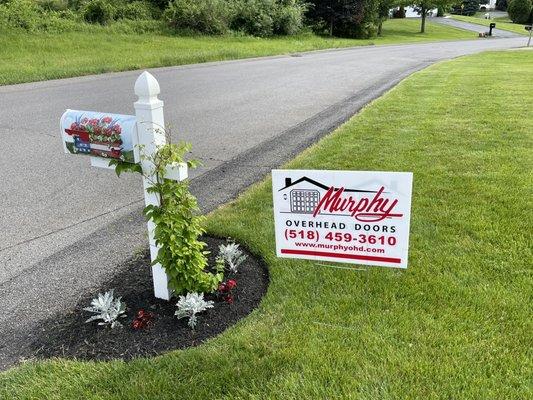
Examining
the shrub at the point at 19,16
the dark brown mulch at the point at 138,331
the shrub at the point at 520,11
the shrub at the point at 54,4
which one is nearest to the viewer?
the dark brown mulch at the point at 138,331

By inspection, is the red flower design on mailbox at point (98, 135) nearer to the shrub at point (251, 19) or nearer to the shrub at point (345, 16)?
the shrub at point (251, 19)

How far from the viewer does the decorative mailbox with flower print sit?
295cm

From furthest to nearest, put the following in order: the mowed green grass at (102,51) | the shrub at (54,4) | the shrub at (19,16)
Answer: the shrub at (54,4), the shrub at (19,16), the mowed green grass at (102,51)

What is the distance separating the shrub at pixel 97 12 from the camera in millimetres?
23656

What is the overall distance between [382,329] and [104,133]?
198cm

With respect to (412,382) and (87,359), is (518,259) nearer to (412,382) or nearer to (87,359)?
(412,382)

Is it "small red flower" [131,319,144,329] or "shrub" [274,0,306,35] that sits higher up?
"shrub" [274,0,306,35]

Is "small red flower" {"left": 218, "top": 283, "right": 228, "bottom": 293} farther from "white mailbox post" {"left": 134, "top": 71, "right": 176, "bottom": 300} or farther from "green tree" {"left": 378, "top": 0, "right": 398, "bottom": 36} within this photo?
"green tree" {"left": 378, "top": 0, "right": 398, "bottom": 36}

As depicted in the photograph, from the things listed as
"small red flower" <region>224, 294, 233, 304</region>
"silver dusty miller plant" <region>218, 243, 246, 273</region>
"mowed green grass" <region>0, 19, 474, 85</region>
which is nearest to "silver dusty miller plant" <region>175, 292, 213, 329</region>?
"small red flower" <region>224, 294, 233, 304</region>

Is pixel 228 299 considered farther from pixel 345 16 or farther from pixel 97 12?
pixel 345 16

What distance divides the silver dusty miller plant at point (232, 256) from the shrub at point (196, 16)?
24.6m

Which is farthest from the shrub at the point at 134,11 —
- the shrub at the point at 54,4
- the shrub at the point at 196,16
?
the shrub at the point at 54,4

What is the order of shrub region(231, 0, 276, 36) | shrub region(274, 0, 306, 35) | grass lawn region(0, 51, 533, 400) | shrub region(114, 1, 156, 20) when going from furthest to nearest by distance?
shrub region(274, 0, 306, 35) → shrub region(231, 0, 276, 36) → shrub region(114, 1, 156, 20) → grass lawn region(0, 51, 533, 400)

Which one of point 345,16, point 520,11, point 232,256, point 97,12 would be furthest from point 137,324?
point 520,11
